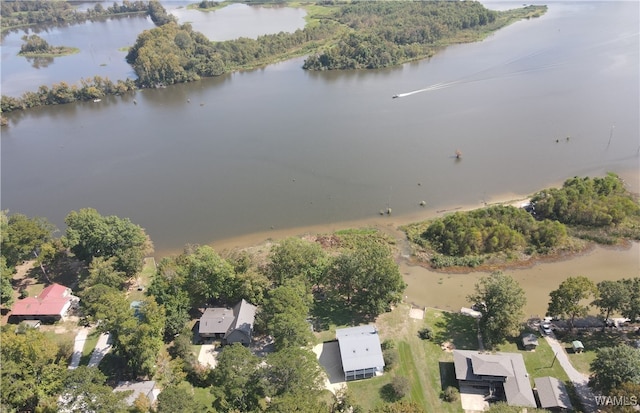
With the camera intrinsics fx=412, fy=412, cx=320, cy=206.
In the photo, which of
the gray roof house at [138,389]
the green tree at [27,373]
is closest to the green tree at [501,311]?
the gray roof house at [138,389]

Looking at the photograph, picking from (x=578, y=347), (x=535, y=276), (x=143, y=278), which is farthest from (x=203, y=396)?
(x=535, y=276)

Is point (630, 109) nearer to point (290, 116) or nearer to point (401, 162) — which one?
point (401, 162)

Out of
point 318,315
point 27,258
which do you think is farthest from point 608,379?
point 27,258

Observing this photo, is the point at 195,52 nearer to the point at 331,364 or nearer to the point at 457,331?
the point at 331,364

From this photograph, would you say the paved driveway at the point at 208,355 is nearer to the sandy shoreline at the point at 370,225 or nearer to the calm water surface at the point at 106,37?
the sandy shoreline at the point at 370,225

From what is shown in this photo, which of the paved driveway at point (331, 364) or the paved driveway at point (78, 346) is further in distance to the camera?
the paved driveway at point (78, 346)

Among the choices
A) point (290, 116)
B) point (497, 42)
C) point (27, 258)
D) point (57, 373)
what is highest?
point (497, 42)
